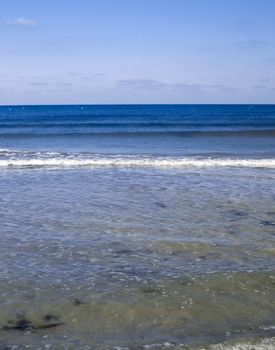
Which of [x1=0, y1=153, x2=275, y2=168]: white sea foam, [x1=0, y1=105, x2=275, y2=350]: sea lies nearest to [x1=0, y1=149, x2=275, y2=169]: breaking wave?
[x1=0, y1=153, x2=275, y2=168]: white sea foam

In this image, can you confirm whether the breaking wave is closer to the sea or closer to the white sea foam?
the white sea foam

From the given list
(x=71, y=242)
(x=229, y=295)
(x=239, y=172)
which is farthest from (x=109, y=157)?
(x=229, y=295)

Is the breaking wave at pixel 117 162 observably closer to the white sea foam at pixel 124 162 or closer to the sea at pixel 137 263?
the white sea foam at pixel 124 162

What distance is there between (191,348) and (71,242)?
169 inches

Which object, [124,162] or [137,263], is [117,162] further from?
[137,263]

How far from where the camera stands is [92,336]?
5.38 m

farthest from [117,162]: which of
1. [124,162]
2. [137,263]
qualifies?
[137,263]

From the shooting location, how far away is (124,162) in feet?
72.1

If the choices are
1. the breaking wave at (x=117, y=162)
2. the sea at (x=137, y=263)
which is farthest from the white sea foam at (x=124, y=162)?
the sea at (x=137, y=263)

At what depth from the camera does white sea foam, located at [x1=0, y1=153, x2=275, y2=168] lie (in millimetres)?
21106

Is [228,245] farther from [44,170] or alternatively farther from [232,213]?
[44,170]

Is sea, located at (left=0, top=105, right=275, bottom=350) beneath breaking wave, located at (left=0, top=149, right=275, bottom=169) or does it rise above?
beneath

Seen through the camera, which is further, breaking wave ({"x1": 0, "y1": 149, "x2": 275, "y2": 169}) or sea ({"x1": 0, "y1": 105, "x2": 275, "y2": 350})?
breaking wave ({"x1": 0, "y1": 149, "x2": 275, "y2": 169})

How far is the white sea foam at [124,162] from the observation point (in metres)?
21.1
